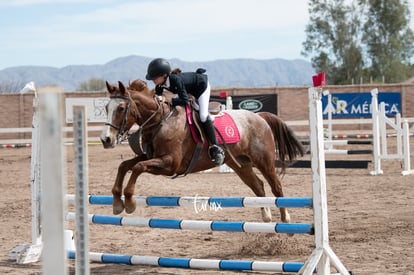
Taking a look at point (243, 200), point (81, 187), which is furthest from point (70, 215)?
point (81, 187)

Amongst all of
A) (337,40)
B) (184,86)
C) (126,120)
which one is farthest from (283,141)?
(337,40)

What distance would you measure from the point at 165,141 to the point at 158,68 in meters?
0.75

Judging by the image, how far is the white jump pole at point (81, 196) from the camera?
8.41 feet

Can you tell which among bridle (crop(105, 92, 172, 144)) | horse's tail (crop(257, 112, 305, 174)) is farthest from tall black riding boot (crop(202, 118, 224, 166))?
horse's tail (crop(257, 112, 305, 174))

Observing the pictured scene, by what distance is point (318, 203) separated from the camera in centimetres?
529

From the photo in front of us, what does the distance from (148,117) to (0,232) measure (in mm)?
3381

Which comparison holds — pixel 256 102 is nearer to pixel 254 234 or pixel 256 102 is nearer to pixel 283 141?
pixel 283 141

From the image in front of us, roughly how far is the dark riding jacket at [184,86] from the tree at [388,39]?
5035 cm

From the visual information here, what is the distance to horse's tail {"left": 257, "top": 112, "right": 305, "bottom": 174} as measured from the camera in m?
8.45

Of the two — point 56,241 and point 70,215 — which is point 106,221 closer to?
point 70,215

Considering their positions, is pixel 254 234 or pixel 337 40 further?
pixel 337 40

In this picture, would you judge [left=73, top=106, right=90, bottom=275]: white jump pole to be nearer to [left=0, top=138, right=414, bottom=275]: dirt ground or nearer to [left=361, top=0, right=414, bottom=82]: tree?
[left=0, top=138, right=414, bottom=275]: dirt ground

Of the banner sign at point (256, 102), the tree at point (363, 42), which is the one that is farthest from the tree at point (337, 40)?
the banner sign at point (256, 102)

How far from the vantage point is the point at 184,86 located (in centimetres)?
714
